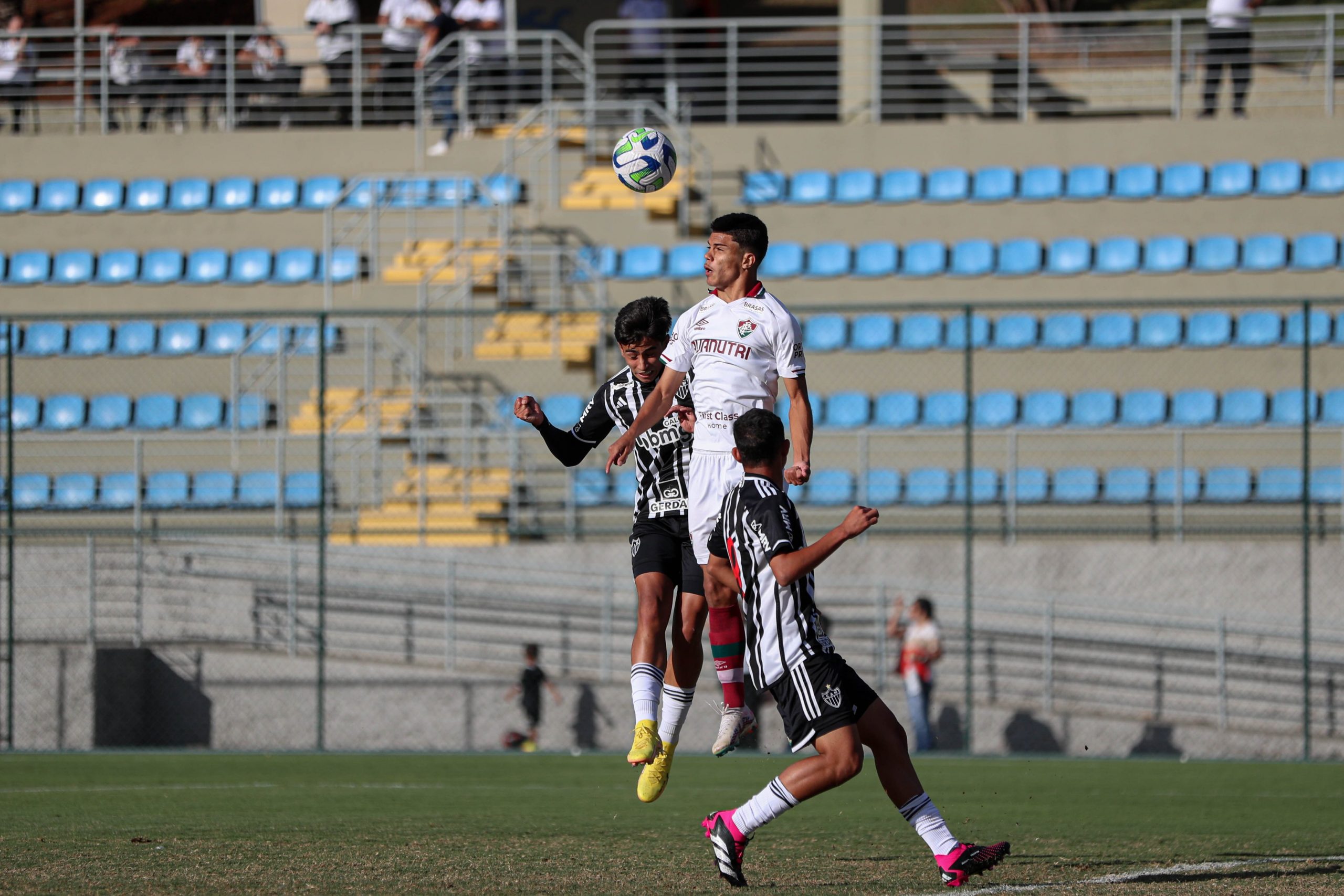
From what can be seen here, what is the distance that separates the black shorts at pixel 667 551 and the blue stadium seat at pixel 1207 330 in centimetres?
1258

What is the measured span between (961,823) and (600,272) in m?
12.4

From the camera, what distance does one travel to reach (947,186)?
21266 mm

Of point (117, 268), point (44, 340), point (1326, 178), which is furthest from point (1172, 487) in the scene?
point (117, 268)

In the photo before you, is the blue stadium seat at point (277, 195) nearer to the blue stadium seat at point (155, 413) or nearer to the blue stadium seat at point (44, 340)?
the blue stadium seat at point (44, 340)

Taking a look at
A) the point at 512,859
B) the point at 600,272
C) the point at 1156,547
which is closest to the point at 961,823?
the point at 512,859

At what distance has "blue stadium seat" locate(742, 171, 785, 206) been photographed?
848 inches

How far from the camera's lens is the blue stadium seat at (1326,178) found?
68.0 feet

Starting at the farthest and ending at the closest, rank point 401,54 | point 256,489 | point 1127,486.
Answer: point 401,54 → point 256,489 → point 1127,486

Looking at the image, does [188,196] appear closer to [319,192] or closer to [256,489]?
[319,192]

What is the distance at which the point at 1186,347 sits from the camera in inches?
733

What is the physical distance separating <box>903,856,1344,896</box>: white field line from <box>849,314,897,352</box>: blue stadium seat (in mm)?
12023

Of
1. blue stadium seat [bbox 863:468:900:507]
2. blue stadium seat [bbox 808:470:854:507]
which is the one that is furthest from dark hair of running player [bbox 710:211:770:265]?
blue stadium seat [bbox 863:468:900:507]

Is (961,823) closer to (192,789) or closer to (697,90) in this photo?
(192,789)

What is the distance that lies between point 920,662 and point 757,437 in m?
9.39
